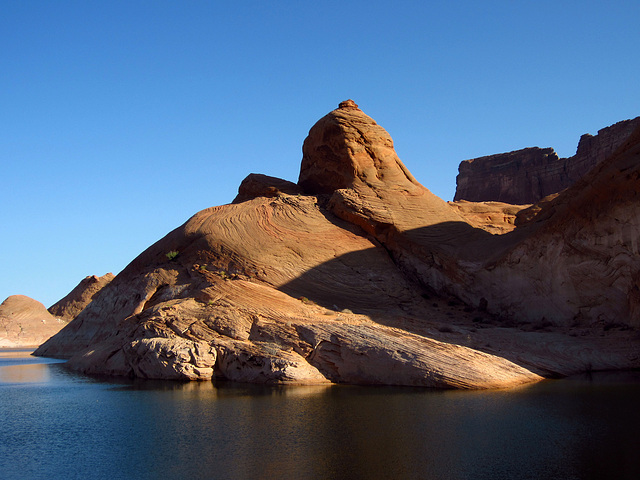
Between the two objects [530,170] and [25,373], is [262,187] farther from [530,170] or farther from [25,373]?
[530,170]

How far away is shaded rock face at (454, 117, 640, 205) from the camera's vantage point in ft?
190

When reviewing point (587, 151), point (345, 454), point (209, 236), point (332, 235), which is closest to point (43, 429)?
point (345, 454)

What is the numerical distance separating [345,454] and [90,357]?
18.6 meters

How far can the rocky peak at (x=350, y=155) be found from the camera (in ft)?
115

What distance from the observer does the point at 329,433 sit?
1445 centimetres

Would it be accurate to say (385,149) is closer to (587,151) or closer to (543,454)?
(543,454)

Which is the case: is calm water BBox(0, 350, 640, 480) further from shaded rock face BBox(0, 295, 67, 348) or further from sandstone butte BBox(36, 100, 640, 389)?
shaded rock face BBox(0, 295, 67, 348)

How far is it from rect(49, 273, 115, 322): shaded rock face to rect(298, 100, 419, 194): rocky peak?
42.1 meters

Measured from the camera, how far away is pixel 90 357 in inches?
1093

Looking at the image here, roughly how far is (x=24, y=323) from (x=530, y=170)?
5611cm

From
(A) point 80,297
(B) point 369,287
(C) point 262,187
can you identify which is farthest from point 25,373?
(A) point 80,297

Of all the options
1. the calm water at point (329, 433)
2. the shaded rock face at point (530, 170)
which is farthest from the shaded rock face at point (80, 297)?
the calm water at point (329, 433)

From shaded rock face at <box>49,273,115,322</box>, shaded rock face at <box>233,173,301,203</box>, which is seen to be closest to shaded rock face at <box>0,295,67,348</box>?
shaded rock face at <box>49,273,115,322</box>

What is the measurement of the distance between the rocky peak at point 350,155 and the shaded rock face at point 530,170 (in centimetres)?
2890
